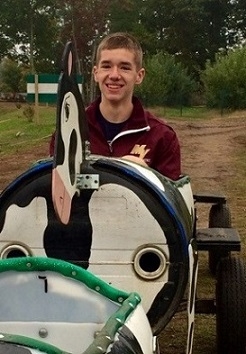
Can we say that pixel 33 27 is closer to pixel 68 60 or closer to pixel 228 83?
pixel 228 83

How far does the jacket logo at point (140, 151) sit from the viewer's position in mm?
3984

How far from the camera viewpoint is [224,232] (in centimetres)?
405

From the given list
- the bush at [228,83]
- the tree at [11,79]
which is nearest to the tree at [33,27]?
the tree at [11,79]

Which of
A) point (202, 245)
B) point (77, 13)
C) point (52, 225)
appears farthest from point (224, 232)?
point (77, 13)

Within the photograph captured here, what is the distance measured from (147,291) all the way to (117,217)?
32 cm

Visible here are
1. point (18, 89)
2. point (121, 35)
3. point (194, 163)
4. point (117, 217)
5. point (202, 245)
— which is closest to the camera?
point (117, 217)

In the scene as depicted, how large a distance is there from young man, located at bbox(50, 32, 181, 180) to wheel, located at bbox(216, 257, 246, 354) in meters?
0.57

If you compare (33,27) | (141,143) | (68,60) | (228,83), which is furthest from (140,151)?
(33,27)

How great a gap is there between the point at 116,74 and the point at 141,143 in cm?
37

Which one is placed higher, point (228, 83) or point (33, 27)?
point (33, 27)

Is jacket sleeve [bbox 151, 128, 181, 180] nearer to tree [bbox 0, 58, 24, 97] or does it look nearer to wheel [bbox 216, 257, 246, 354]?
wheel [bbox 216, 257, 246, 354]

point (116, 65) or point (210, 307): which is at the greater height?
point (116, 65)

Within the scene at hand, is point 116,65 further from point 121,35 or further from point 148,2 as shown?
point 148,2

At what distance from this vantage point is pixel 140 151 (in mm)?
3990
